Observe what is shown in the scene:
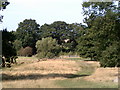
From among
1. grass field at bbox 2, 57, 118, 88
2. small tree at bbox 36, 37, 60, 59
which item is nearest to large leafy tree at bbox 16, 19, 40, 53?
small tree at bbox 36, 37, 60, 59

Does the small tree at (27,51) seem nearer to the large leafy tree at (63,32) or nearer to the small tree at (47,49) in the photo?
the large leafy tree at (63,32)

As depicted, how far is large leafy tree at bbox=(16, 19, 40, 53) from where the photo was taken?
117250mm

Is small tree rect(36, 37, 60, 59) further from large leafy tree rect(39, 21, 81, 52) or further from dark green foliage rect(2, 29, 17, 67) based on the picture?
dark green foliage rect(2, 29, 17, 67)

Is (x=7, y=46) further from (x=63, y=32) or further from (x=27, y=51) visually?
(x=63, y=32)

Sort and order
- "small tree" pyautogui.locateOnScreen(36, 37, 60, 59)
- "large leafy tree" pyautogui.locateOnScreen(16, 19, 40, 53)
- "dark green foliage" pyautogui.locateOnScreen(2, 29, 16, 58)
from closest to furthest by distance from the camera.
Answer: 1. "dark green foliage" pyautogui.locateOnScreen(2, 29, 16, 58)
2. "small tree" pyautogui.locateOnScreen(36, 37, 60, 59)
3. "large leafy tree" pyautogui.locateOnScreen(16, 19, 40, 53)

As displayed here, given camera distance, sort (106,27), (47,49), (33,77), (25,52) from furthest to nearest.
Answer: (25,52)
(47,49)
(33,77)
(106,27)

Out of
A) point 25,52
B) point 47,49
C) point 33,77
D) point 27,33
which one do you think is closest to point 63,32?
point 27,33

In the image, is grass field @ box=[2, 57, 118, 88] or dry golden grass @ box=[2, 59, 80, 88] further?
dry golden grass @ box=[2, 59, 80, 88]

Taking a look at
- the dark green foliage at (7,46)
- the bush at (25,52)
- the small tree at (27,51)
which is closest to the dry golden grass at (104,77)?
the dark green foliage at (7,46)

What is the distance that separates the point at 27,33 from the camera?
405 ft

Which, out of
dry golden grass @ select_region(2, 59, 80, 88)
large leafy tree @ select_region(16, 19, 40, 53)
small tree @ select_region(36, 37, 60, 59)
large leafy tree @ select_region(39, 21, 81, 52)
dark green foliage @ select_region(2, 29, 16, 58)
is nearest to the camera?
dry golden grass @ select_region(2, 59, 80, 88)

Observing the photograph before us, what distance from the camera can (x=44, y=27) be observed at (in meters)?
141

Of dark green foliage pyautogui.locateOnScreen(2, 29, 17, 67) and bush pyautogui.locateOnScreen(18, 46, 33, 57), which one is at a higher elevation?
dark green foliage pyautogui.locateOnScreen(2, 29, 17, 67)

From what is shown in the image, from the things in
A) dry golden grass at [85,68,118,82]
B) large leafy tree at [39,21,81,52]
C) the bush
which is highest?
large leafy tree at [39,21,81,52]
